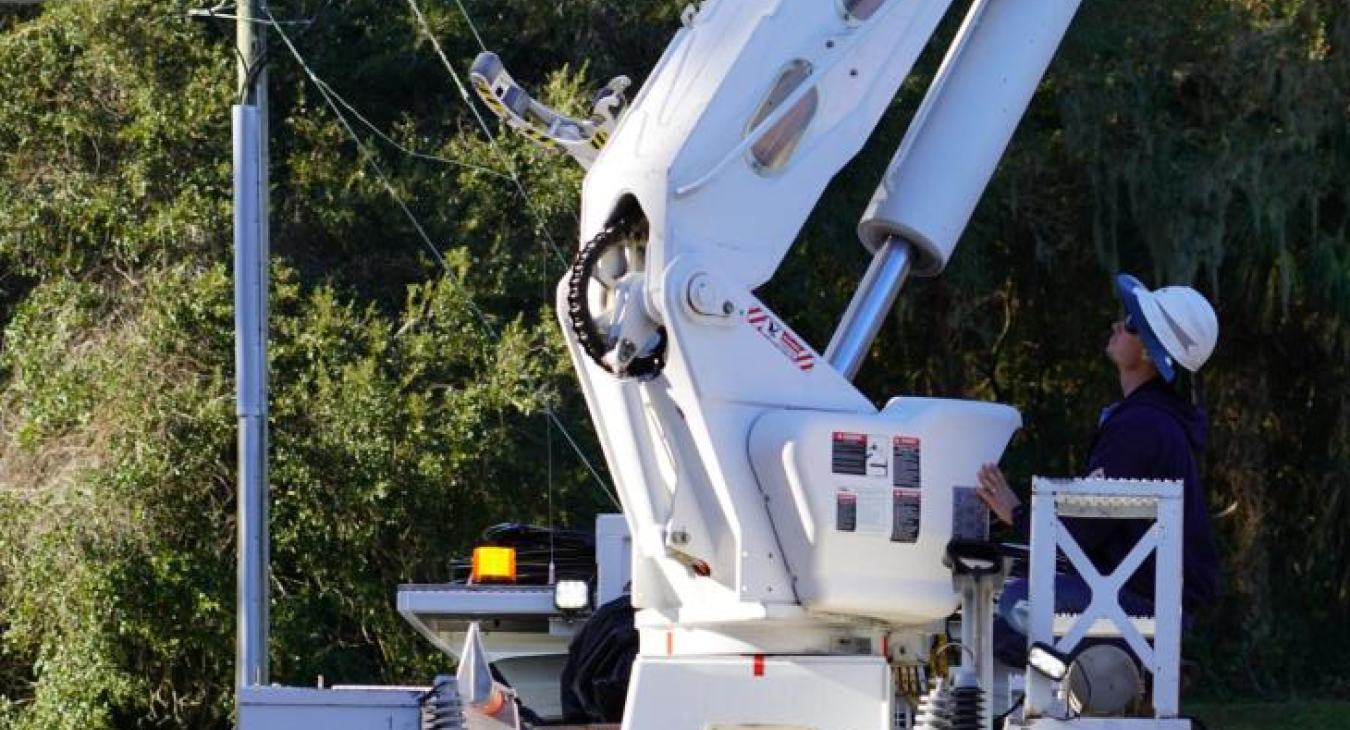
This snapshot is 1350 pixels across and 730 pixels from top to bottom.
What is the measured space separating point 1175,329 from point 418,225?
9298 millimetres

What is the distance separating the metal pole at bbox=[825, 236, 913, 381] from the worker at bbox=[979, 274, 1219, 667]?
2.46ft

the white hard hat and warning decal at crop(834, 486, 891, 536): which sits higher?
the white hard hat

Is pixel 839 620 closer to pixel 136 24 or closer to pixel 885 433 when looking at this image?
pixel 885 433

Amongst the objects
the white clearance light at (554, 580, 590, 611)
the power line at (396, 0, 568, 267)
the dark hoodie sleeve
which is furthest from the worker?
the power line at (396, 0, 568, 267)

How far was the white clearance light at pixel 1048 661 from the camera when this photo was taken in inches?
282

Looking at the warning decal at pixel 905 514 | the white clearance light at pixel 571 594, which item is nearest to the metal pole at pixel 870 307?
the warning decal at pixel 905 514

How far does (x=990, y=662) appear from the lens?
7.67m

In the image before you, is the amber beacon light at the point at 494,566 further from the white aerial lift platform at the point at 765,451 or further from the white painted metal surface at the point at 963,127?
the white painted metal surface at the point at 963,127

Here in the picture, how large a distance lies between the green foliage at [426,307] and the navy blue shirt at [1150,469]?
793 centimetres

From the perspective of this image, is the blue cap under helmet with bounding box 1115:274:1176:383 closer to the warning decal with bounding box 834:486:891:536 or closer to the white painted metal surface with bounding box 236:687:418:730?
the warning decal with bounding box 834:486:891:536

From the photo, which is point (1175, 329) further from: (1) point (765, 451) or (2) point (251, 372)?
(2) point (251, 372)

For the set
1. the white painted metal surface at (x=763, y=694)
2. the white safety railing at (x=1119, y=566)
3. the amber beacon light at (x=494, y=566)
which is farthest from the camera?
the amber beacon light at (x=494, y=566)

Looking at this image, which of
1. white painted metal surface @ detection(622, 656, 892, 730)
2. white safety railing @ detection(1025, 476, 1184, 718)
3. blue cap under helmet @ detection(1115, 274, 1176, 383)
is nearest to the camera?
white safety railing @ detection(1025, 476, 1184, 718)

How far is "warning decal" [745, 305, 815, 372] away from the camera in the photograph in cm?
768
